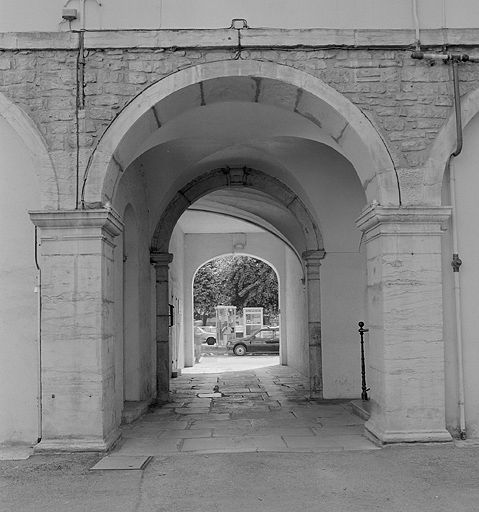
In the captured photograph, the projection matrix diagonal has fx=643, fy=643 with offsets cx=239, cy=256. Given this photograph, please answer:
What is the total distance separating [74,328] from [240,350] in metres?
18.1

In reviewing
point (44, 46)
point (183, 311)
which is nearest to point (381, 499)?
point (44, 46)

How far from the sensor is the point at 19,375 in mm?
5715

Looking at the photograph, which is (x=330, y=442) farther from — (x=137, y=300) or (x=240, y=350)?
(x=240, y=350)

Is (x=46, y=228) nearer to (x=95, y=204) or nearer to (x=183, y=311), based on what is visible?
(x=95, y=204)

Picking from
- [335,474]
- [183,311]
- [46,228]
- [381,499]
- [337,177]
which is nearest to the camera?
[381,499]

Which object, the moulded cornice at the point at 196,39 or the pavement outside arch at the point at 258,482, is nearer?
the pavement outside arch at the point at 258,482

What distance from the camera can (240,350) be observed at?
2342 centimetres

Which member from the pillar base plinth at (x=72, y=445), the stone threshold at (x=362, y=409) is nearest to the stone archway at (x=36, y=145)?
the pillar base plinth at (x=72, y=445)

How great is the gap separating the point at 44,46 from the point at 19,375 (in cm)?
296

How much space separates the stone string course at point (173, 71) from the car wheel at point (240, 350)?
18.1 m

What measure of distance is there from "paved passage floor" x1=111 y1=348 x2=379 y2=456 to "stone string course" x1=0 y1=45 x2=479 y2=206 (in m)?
2.58

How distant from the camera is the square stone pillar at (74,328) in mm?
5504

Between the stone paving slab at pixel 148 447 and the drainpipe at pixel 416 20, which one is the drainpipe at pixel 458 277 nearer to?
the drainpipe at pixel 416 20

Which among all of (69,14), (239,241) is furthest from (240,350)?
(69,14)
